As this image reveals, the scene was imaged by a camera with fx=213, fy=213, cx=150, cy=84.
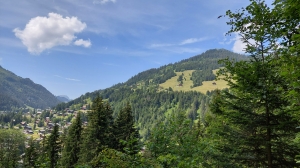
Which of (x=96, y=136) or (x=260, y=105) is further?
(x=96, y=136)

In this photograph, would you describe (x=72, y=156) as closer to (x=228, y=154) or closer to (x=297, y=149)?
(x=228, y=154)

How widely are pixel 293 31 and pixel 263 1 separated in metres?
2.27

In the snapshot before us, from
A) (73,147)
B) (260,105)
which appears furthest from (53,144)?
(260,105)

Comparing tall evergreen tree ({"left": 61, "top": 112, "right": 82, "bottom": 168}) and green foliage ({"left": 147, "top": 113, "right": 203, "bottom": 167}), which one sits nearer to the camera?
green foliage ({"left": 147, "top": 113, "right": 203, "bottom": 167})

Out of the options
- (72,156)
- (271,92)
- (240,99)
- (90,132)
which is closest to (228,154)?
(240,99)

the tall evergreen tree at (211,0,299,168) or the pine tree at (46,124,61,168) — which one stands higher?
the tall evergreen tree at (211,0,299,168)

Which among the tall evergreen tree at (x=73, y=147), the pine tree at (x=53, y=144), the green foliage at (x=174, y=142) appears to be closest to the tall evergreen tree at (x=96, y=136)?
the tall evergreen tree at (x=73, y=147)

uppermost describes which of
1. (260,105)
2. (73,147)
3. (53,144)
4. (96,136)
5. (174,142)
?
(260,105)

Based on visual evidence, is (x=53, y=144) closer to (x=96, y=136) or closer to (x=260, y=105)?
(x=96, y=136)

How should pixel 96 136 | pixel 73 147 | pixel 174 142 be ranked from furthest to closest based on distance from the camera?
pixel 73 147
pixel 96 136
pixel 174 142

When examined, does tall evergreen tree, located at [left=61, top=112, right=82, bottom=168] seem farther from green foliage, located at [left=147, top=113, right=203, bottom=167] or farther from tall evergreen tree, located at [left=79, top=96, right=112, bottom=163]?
green foliage, located at [left=147, top=113, right=203, bottom=167]

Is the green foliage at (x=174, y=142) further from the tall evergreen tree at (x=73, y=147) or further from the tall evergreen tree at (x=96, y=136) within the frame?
the tall evergreen tree at (x=73, y=147)

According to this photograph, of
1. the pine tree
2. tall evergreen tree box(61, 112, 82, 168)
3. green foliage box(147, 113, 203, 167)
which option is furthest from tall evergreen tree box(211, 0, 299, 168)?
the pine tree

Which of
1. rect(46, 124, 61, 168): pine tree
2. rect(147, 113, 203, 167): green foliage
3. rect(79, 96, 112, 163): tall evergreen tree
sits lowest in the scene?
rect(46, 124, 61, 168): pine tree
